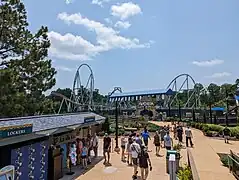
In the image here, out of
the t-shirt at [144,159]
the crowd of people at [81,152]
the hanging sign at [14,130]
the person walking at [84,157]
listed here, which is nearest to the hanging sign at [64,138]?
the crowd of people at [81,152]

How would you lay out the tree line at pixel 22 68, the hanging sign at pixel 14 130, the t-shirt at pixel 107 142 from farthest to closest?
the tree line at pixel 22 68
the t-shirt at pixel 107 142
the hanging sign at pixel 14 130

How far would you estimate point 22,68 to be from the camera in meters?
22.8

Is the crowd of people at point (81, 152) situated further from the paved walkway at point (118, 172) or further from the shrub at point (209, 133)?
the shrub at point (209, 133)

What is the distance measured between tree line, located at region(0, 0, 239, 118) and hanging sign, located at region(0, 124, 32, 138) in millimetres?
11712

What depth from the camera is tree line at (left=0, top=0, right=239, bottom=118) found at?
20.3 m

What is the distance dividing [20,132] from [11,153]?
80 centimetres

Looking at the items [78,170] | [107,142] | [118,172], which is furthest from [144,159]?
[78,170]

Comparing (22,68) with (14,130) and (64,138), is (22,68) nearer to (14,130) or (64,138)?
(64,138)

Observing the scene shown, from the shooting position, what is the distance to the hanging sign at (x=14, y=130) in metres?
7.68

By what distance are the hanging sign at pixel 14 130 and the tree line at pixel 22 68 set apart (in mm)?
11712

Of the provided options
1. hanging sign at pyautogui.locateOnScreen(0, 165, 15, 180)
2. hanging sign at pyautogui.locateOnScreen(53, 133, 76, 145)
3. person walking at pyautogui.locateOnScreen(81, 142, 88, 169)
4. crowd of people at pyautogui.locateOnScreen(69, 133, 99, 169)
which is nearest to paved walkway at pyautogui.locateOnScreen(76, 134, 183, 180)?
person walking at pyautogui.locateOnScreen(81, 142, 88, 169)

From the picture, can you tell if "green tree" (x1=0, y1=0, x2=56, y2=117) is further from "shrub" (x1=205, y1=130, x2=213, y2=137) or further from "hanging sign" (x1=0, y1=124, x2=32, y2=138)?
"shrub" (x1=205, y1=130, x2=213, y2=137)

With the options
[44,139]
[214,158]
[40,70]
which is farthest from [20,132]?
[40,70]

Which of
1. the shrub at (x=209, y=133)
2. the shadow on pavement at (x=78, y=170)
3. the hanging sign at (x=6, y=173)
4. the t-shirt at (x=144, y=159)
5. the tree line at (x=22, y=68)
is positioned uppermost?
the tree line at (x=22, y=68)
